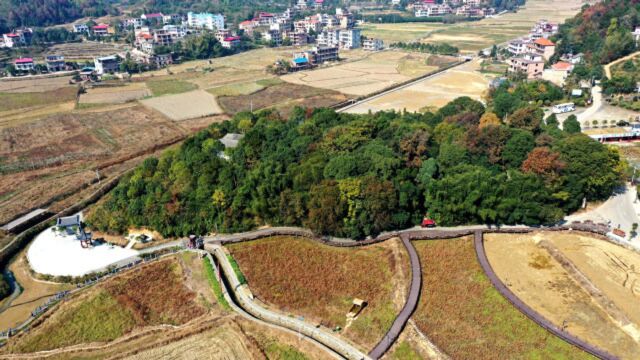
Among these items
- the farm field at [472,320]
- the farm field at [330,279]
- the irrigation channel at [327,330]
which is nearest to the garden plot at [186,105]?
the irrigation channel at [327,330]

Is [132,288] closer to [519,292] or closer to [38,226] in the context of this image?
[38,226]

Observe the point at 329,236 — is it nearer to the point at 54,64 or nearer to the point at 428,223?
the point at 428,223

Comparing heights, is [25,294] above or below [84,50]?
below

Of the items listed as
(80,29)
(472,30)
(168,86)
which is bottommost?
(168,86)

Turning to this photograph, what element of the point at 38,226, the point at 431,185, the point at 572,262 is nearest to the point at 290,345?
the point at 431,185

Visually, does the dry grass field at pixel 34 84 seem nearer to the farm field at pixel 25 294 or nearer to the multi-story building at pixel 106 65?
the multi-story building at pixel 106 65

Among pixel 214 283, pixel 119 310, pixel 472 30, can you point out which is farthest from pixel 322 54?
pixel 119 310

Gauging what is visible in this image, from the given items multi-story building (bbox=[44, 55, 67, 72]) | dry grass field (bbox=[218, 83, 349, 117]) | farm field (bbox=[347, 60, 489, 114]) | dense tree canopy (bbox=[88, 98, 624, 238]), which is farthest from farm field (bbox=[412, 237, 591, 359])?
multi-story building (bbox=[44, 55, 67, 72])
